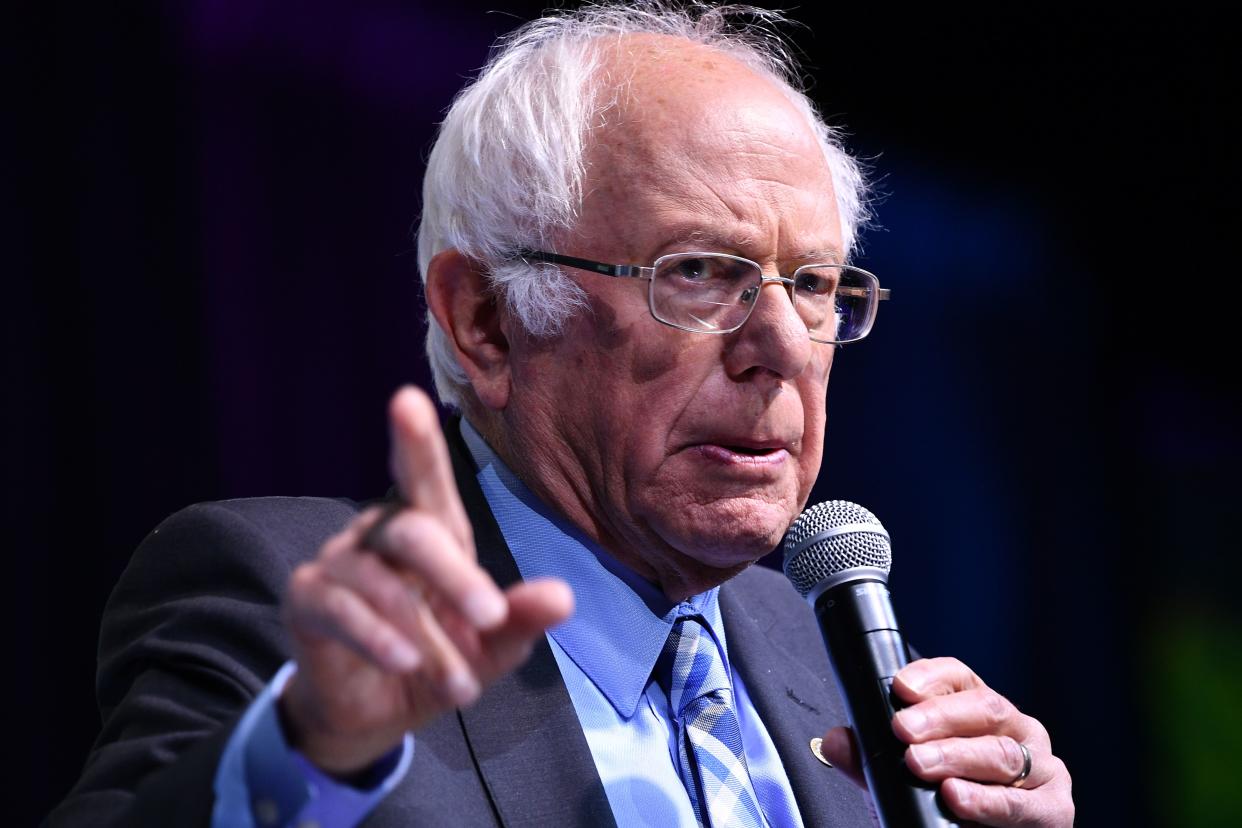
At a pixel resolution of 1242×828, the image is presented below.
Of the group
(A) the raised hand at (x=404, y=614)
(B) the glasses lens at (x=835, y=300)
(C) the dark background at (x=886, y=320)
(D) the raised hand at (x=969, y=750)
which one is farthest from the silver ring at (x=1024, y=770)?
(C) the dark background at (x=886, y=320)

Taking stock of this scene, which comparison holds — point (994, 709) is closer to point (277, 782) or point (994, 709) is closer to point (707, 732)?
point (707, 732)

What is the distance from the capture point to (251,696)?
137 cm

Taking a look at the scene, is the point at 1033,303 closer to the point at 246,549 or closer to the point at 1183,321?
the point at 1183,321

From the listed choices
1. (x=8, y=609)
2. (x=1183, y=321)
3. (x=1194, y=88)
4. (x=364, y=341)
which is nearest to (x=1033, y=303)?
(x=1183, y=321)

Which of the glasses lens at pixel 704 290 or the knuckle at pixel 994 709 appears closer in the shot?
the knuckle at pixel 994 709

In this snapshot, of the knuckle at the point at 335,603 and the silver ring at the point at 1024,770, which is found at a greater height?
the knuckle at the point at 335,603

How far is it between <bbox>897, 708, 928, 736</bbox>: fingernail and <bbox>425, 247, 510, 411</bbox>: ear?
0.82 meters

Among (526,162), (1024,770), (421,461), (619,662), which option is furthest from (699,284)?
(421,461)

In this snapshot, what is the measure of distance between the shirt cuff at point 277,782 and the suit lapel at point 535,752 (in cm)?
48

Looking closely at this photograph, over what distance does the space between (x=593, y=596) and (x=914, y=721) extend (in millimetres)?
581

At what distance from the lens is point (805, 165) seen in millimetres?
1888

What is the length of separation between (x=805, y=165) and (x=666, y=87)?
0.85ft

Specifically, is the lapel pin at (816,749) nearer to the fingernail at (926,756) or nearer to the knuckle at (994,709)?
the knuckle at (994,709)

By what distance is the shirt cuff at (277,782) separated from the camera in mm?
1017
